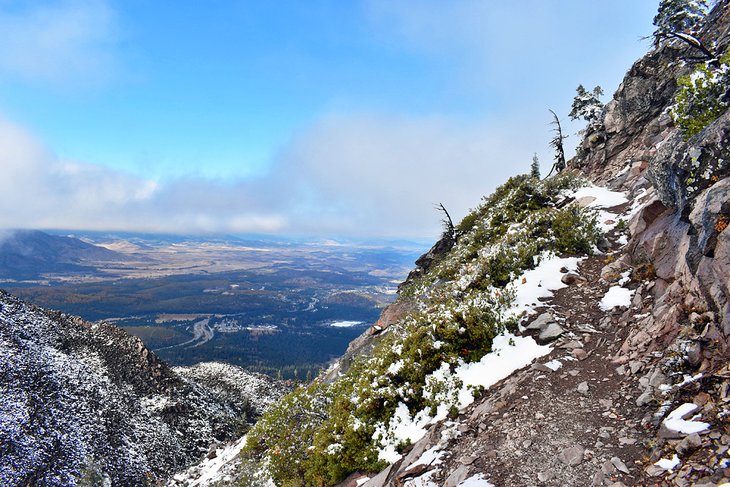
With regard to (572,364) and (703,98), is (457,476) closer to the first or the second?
(572,364)

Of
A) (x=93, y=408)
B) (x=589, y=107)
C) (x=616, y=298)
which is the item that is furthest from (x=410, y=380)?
(x=93, y=408)

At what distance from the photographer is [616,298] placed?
1115 centimetres

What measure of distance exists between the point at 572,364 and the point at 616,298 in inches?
134

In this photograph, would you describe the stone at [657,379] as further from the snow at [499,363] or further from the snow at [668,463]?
the snow at [499,363]

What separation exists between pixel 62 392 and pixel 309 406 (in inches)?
1610

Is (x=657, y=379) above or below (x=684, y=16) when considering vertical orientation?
below

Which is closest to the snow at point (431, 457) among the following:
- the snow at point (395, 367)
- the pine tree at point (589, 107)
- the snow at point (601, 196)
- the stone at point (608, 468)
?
the stone at point (608, 468)

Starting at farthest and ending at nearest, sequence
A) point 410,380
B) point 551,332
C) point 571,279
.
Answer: point 571,279 < point 410,380 < point 551,332

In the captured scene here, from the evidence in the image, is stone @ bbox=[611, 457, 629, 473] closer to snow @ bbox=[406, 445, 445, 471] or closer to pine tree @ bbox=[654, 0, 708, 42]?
snow @ bbox=[406, 445, 445, 471]

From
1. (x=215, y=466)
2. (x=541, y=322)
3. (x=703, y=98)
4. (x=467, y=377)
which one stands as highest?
(x=703, y=98)

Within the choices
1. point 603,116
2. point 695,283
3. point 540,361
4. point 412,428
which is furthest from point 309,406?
point 603,116

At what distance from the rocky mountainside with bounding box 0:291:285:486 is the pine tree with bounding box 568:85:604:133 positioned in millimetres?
51580

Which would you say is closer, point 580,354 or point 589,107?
point 580,354

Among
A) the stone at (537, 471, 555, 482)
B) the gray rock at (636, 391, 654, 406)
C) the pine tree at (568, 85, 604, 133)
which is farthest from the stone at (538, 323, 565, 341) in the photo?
the pine tree at (568, 85, 604, 133)
